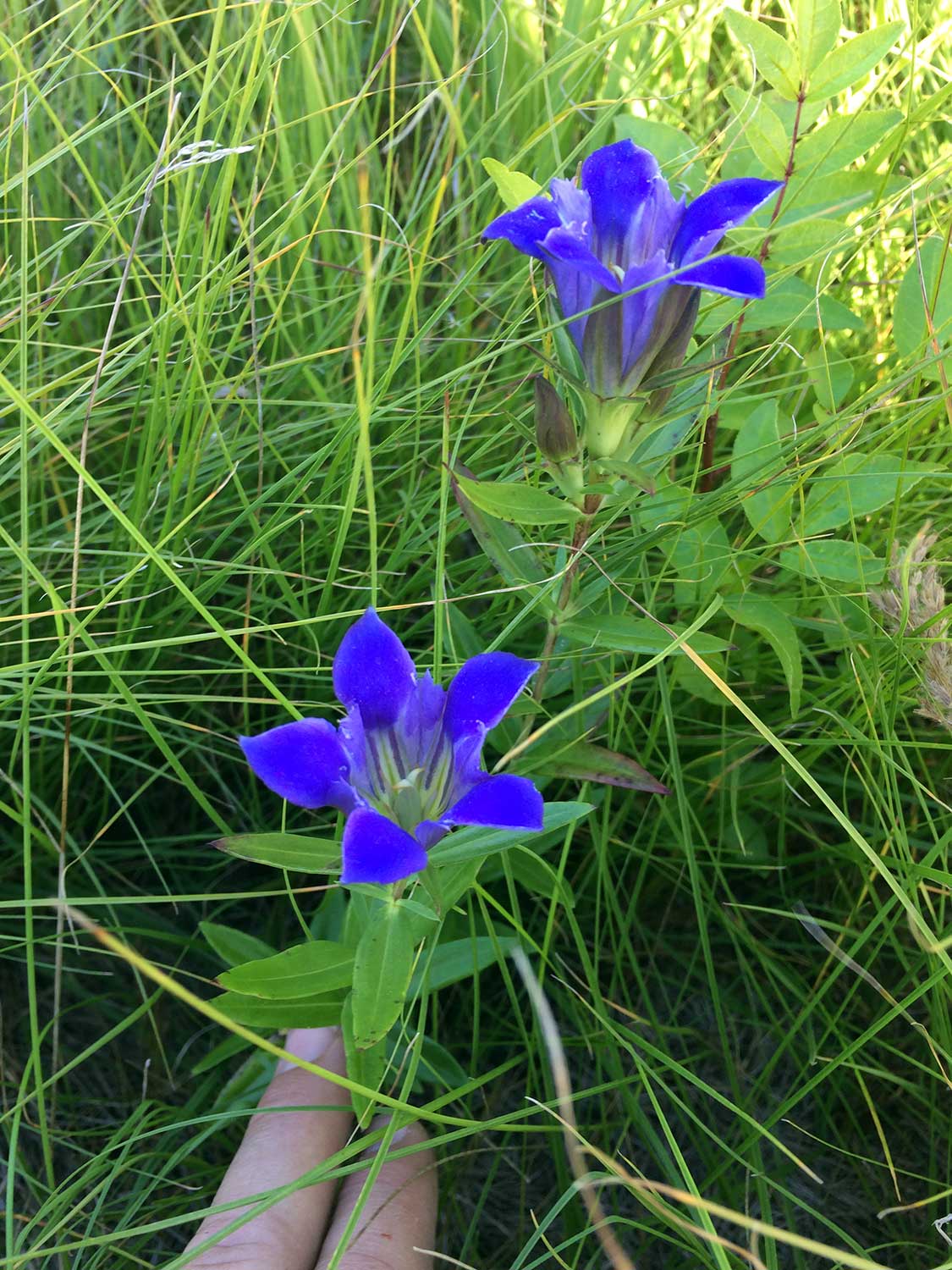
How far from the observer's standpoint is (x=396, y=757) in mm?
1072

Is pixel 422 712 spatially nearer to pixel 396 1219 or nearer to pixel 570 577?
pixel 570 577

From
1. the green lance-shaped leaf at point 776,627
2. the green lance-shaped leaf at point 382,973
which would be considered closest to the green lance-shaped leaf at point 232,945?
the green lance-shaped leaf at point 382,973

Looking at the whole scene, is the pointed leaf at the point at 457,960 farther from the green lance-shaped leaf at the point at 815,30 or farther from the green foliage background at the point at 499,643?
the green lance-shaped leaf at the point at 815,30

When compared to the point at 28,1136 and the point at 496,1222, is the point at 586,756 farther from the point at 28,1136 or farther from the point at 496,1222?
the point at 28,1136

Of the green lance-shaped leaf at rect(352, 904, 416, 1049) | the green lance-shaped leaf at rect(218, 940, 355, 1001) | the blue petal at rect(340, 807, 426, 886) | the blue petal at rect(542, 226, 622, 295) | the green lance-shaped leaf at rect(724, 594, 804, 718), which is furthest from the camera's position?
the green lance-shaped leaf at rect(724, 594, 804, 718)

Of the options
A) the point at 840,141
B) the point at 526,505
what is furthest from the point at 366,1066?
the point at 840,141

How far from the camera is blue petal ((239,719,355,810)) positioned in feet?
3.02

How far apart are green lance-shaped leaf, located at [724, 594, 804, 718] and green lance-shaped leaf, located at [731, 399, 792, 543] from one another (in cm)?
9

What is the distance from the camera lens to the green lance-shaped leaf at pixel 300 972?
3.81 ft

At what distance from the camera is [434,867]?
1.05 meters

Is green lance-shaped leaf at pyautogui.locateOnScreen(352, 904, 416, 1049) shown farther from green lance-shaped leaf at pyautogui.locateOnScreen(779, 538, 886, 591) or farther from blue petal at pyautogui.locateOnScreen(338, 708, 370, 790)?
green lance-shaped leaf at pyautogui.locateOnScreen(779, 538, 886, 591)

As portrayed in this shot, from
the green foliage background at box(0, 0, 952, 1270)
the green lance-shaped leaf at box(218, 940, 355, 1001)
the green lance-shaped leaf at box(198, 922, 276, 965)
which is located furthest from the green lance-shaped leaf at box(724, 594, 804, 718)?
the green lance-shaped leaf at box(198, 922, 276, 965)

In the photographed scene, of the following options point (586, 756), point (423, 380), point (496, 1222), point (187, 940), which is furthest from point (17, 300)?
point (496, 1222)

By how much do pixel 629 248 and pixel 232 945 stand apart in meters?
0.96
